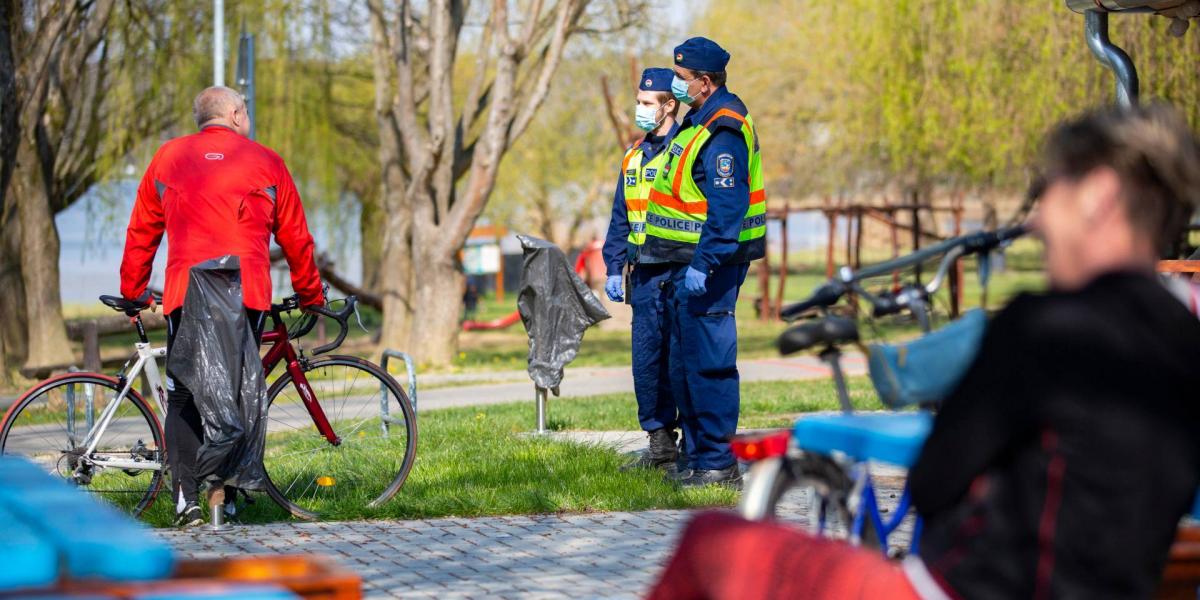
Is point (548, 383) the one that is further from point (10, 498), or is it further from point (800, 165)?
point (800, 165)

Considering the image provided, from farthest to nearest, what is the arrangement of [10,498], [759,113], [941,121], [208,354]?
[759,113], [941,121], [208,354], [10,498]

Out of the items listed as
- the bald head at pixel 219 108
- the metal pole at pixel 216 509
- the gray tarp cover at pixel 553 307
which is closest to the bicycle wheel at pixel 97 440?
the metal pole at pixel 216 509

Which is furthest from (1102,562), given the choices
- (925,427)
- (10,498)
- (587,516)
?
(587,516)

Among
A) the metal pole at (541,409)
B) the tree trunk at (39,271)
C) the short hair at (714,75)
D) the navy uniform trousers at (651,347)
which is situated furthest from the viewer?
the tree trunk at (39,271)

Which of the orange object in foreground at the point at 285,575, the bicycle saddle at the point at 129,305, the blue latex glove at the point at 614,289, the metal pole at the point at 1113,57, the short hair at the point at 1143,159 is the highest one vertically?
the metal pole at the point at 1113,57

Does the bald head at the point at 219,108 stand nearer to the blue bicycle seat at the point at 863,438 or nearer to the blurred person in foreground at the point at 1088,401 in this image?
the blue bicycle seat at the point at 863,438

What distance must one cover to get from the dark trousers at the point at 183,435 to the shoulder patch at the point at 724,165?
2.16 metres

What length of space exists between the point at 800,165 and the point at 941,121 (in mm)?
17831

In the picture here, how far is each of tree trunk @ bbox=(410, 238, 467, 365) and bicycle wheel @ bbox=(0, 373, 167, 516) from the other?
12549 millimetres

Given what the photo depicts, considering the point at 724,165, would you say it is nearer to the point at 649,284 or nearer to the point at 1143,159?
the point at 649,284

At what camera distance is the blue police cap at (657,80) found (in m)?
8.08

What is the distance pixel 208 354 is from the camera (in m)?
6.48

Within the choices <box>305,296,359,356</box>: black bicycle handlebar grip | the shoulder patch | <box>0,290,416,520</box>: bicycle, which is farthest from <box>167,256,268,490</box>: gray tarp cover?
the shoulder patch

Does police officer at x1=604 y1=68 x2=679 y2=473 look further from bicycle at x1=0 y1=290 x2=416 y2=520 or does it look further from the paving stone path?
bicycle at x1=0 y1=290 x2=416 y2=520
